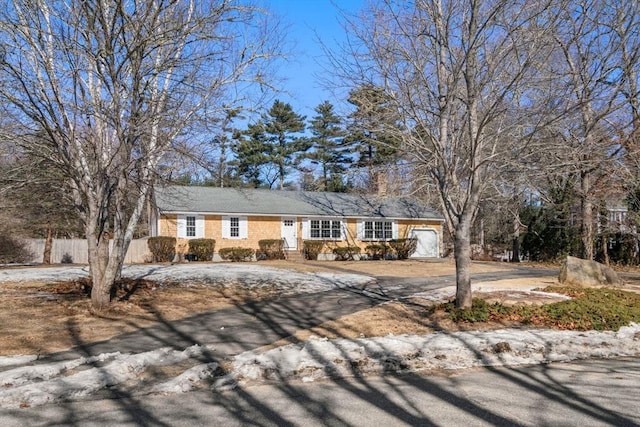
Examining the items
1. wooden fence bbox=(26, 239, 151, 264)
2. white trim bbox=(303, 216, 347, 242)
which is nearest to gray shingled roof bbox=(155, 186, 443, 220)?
white trim bbox=(303, 216, 347, 242)

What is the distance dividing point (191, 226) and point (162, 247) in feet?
7.54

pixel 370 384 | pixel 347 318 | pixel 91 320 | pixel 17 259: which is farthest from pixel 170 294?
pixel 17 259

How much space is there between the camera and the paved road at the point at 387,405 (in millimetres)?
4750

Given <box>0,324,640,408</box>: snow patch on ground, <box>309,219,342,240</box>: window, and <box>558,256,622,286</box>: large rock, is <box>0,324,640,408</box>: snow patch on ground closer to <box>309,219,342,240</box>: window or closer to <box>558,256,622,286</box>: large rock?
<box>558,256,622,286</box>: large rock

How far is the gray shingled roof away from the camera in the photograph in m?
27.7

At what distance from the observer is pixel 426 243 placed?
3269cm

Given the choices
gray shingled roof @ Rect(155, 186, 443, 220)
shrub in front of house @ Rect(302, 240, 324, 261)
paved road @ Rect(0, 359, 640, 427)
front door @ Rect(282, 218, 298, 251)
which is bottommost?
paved road @ Rect(0, 359, 640, 427)

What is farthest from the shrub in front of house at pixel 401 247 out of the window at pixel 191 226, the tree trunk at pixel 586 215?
the window at pixel 191 226

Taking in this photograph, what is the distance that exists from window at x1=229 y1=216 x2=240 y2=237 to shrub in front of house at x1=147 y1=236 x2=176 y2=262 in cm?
337

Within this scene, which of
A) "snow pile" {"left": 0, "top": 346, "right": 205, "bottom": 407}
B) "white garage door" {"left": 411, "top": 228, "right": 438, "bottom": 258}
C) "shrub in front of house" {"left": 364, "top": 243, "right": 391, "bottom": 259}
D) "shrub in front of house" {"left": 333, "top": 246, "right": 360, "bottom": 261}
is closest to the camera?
"snow pile" {"left": 0, "top": 346, "right": 205, "bottom": 407}

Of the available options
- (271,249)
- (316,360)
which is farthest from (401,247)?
(316,360)

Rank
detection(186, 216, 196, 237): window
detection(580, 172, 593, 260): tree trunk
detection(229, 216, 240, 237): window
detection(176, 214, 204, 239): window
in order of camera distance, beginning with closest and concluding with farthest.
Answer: detection(580, 172, 593, 260): tree trunk < detection(176, 214, 204, 239): window < detection(186, 216, 196, 237): window < detection(229, 216, 240, 237): window

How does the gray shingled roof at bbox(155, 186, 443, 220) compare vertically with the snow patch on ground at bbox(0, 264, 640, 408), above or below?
above

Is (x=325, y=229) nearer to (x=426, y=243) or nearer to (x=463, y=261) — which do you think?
(x=426, y=243)
